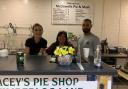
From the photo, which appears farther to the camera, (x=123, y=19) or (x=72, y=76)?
(x=123, y=19)

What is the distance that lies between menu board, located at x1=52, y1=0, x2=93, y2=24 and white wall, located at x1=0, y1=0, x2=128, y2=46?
121 millimetres

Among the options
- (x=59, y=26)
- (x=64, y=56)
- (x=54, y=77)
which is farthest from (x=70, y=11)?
(x=54, y=77)

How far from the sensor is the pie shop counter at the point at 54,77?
237 cm

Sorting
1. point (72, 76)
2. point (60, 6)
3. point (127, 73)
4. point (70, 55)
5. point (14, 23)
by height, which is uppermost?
point (60, 6)

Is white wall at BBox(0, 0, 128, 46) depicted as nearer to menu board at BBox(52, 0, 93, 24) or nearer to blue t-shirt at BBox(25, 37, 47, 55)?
menu board at BBox(52, 0, 93, 24)

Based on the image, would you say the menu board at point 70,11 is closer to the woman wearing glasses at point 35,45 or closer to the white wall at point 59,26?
the white wall at point 59,26

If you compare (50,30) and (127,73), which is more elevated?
(50,30)

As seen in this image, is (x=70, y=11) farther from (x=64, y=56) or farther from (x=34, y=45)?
(x=64, y=56)

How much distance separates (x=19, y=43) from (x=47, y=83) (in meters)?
2.81

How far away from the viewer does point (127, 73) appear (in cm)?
405

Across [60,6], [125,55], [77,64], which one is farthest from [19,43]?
[77,64]

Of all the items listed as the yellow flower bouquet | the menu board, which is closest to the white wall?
the menu board

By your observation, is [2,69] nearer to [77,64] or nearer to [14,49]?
[77,64]

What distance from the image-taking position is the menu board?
5.11 m
